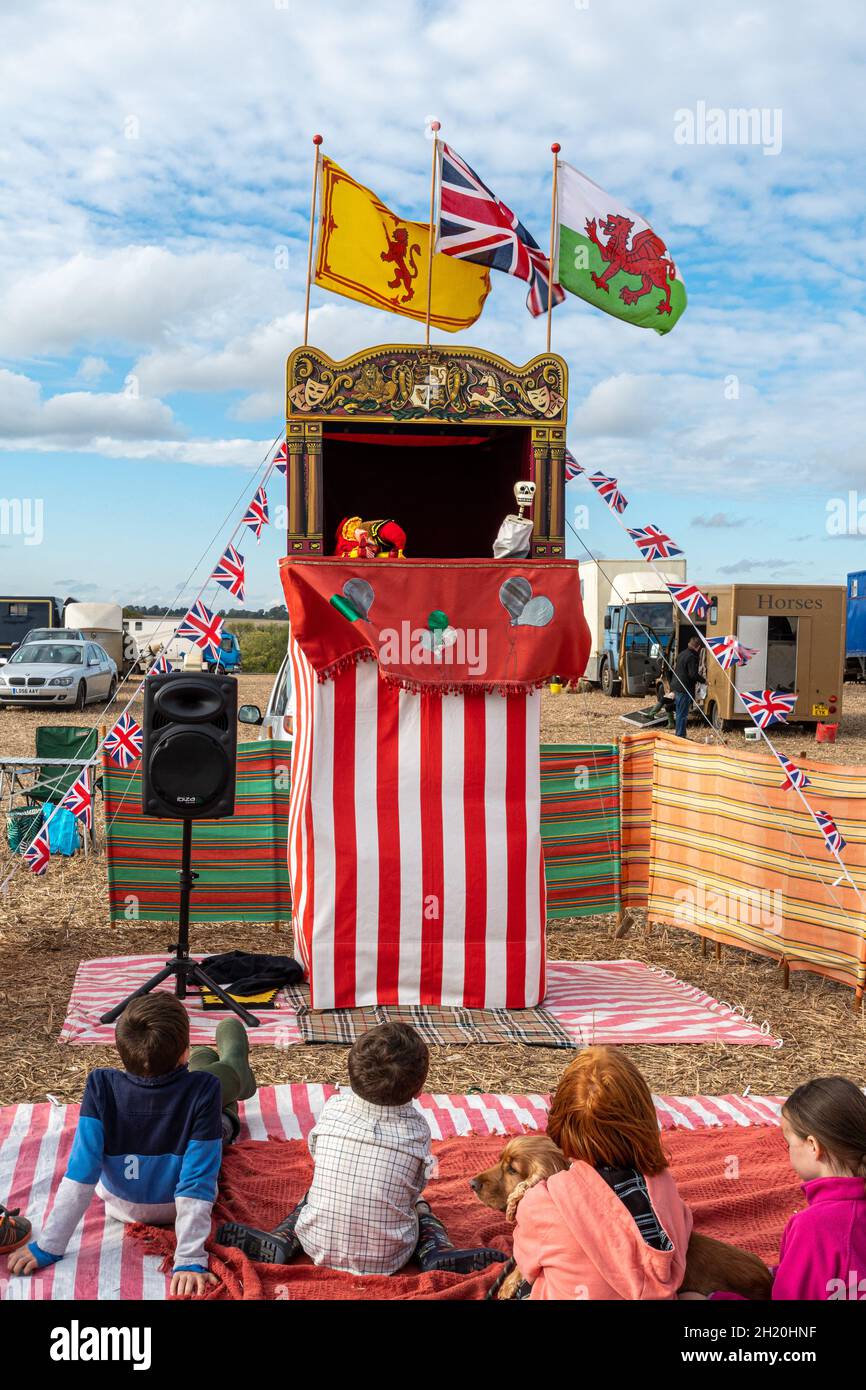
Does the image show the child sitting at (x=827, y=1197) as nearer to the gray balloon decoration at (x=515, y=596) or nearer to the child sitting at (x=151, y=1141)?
the child sitting at (x=151, y=1141)

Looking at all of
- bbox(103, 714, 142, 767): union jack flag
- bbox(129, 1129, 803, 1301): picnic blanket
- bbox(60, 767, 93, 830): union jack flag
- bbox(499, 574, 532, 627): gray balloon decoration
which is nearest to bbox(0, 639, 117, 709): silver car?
bbox(103, 714, 142, 767): union jack flag

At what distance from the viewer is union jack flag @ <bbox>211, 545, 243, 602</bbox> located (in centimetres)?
624

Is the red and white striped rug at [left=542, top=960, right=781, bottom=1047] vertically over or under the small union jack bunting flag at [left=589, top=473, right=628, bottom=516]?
under

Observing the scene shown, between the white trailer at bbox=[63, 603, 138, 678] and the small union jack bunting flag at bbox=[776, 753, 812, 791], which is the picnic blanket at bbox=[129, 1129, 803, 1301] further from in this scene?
the white trailer at bbox=[63, 603, 138, 678]

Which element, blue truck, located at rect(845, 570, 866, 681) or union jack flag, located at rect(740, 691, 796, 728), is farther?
blue truck, located at rect(845, 570, 866, 681)

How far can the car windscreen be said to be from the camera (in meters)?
20.2

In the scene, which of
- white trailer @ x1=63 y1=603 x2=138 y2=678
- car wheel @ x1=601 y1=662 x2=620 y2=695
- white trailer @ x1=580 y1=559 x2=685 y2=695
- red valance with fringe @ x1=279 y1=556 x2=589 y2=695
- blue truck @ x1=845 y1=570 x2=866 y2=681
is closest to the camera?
red valance with fringe @ x1=279 y1=556 x2=589 y2=695

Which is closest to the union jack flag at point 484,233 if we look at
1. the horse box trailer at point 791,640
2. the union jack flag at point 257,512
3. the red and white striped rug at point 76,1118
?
the union jack flag at point 257,512

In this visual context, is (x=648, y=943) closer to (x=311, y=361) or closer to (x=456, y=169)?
(x=311, y=361)

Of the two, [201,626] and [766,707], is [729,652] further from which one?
[201,626]

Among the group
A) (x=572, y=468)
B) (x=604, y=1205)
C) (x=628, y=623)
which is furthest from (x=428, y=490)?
(x=628, y=623)

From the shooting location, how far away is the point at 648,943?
747cm

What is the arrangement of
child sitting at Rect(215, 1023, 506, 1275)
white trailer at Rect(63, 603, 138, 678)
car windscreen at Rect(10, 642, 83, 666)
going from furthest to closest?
1. white trailer at Rect(63, 603, 138, 678)
2. car windscreen at Rect(10, 642, 83, 666)
3. child sitting at Rect(215, 1023, 506, 1275)

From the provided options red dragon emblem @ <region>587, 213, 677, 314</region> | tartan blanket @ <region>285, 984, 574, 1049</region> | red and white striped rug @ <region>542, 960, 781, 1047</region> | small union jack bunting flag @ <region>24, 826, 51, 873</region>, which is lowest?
red and white striped rug @ <region>542, 960, 781, 1047</region>
